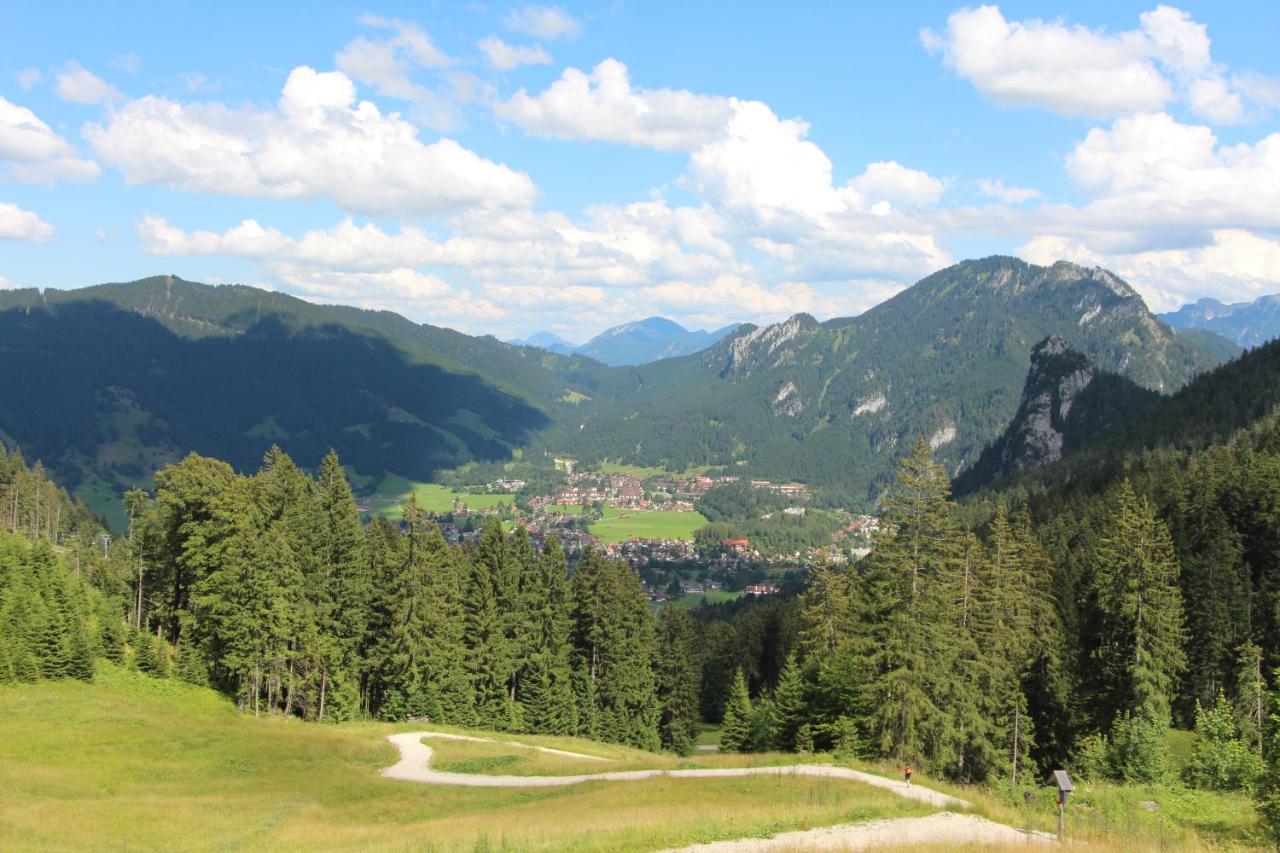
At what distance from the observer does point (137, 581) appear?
3014 inches

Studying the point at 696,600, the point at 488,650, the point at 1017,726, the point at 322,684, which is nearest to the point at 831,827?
the point at 1017,726

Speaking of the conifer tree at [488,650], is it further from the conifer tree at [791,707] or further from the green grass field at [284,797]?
the conifer tree at [791,707]

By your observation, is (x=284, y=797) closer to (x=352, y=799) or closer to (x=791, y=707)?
(x=352, y=799)

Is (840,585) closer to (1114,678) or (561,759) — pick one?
(1114,678)

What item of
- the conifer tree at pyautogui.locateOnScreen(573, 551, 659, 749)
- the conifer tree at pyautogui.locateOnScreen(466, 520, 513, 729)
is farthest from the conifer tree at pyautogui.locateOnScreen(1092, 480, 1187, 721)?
the conifer tree at pyautogui.locateOnScreen(466, 520, 513, 729)

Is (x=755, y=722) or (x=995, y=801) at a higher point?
(x=995, y=801)

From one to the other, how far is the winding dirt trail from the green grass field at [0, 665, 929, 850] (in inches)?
37.2

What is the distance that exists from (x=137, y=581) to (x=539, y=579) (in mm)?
39435

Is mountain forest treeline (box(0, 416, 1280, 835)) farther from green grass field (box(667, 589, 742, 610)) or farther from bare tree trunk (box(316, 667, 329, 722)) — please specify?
green grass field (box(667, 589, 742, 610))

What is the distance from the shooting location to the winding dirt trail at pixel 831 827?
68.0ft

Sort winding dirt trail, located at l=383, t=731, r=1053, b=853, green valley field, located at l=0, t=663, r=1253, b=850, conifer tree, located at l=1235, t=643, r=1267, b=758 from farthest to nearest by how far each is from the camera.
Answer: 1. conifer tree, located at l=1235, t=643, r=1267, b=758
2. green valley field, located at l=0, t=663, r=1253, b=850
3. winding dirt trail, located at l=383, t=731, r=1053, b=853

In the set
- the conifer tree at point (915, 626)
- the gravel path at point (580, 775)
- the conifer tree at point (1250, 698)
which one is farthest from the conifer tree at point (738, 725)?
the conifer tree at point (1250, 698)

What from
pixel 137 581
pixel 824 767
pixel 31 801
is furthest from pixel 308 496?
pixel 824 767

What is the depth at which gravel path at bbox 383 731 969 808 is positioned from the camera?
95.4 ft
